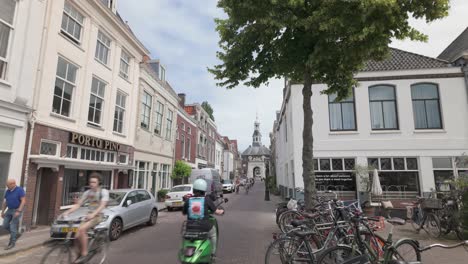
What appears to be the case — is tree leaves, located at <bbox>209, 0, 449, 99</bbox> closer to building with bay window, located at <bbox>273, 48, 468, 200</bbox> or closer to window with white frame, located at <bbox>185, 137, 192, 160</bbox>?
building with bay window, located at <bbox>273, 48, 468, 200</bbox>

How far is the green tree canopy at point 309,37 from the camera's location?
7.81 meters

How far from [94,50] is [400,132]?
17.4 meters

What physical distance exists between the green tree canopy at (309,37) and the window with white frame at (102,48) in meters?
8.35

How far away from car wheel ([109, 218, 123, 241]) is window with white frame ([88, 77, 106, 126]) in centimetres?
733

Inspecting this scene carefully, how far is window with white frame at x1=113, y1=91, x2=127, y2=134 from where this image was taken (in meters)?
17.6

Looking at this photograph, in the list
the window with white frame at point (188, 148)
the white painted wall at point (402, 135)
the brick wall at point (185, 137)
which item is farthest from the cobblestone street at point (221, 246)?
the window with white frame at point (188, 148)

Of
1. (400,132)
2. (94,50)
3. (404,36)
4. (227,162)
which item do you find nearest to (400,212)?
(400,132)

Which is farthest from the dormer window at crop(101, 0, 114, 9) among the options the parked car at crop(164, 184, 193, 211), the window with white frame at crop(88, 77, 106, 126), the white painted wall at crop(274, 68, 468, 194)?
the white painted wall at crop(274, 68, 468, 194)

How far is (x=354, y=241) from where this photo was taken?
527cm

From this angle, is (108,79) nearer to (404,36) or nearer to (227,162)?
(404,36)

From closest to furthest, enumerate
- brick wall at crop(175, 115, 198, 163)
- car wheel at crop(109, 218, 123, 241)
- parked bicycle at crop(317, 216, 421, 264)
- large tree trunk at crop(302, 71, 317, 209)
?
1. parked bicycle at crop(317, 216, 421, 264)
2. car wheel at crop(109, 218, 123, 241)
3. large tree trunk at crop(302, 71, 317, 209)
4. brick wall at crop(175, 115, 198, 163)

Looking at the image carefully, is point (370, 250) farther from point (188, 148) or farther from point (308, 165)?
point (188, 148)

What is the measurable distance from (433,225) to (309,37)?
7.53 metres

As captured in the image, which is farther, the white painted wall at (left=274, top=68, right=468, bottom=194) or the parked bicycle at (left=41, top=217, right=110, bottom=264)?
the white painted wall at (left=274, top=68, right=468, bottom=194)
